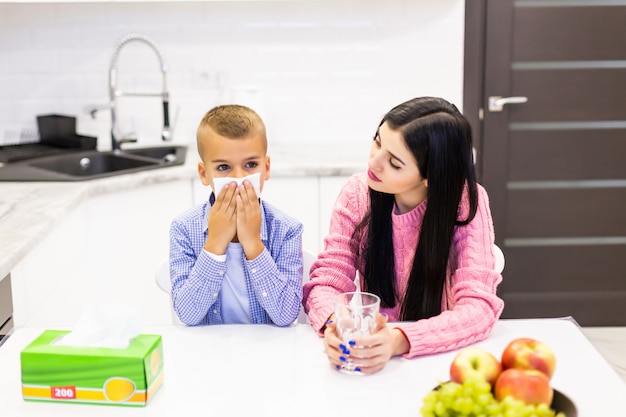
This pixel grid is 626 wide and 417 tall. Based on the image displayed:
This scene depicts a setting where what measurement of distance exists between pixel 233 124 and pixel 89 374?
2.13 ft

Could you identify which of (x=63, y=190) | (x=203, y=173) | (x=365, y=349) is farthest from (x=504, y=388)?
(x=63, y=190)

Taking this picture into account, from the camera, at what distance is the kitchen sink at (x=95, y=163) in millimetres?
2955

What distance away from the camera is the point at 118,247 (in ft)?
9.69

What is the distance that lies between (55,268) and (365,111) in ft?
5.52

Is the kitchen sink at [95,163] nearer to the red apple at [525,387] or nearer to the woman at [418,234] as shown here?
the woman at [418,234]

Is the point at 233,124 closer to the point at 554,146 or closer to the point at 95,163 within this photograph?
the point at 95,163

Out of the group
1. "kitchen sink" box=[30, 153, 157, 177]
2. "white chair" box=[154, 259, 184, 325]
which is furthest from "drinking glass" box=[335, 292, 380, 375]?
"kitchen sink" box=[30, 153, 157, 177]

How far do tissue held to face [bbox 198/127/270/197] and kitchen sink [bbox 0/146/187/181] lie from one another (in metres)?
1.30

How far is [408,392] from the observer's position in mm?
1316

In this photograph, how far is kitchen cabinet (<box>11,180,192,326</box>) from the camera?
104 inches

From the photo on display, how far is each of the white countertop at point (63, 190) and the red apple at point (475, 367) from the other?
1143mm

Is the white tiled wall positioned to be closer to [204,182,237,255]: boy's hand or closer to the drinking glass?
[204,182,237,255]: boy's hand

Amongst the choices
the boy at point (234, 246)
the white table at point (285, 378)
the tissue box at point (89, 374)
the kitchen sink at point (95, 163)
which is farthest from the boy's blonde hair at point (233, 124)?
the kitchen sink at point (95, 163)

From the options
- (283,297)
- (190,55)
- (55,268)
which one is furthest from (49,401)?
(190,55)
